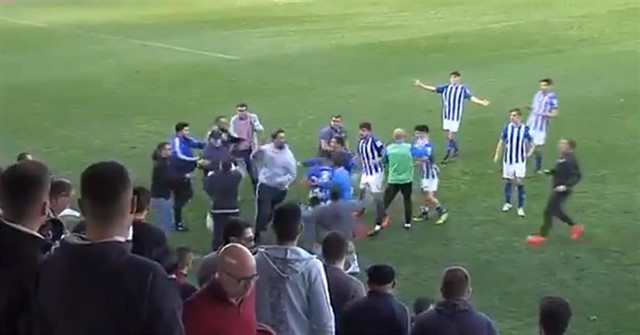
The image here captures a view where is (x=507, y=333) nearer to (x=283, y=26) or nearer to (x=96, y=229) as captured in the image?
(x=96, y=229)

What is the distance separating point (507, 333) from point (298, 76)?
58.1ft

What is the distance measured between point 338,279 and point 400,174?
757 cm

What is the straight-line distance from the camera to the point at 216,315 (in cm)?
542

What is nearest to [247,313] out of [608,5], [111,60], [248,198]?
[248,198]

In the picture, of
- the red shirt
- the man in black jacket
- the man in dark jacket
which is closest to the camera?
the red shirt

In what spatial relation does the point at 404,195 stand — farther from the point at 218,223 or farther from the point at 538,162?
the point at 538,162

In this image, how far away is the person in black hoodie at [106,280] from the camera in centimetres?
404

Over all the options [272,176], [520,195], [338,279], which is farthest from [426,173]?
[338,279]

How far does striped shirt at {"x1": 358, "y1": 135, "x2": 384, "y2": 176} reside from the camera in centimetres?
1599

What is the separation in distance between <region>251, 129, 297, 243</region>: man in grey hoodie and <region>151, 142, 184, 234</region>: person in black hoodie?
1.21 m

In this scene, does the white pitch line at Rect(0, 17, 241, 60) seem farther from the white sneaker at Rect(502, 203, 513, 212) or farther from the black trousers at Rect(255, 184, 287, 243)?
the black trousers at Rect(255, 184, 287, 243)

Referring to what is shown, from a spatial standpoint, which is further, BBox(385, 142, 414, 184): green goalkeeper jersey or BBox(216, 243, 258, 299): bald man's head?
BBox(385, 142, 414, 184): green goalkeeper jersey

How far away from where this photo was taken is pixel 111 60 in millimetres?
32281

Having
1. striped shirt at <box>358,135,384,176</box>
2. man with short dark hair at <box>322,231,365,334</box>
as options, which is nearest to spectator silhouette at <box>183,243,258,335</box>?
man with short dark hair at <box>322,231,365,334</box>
